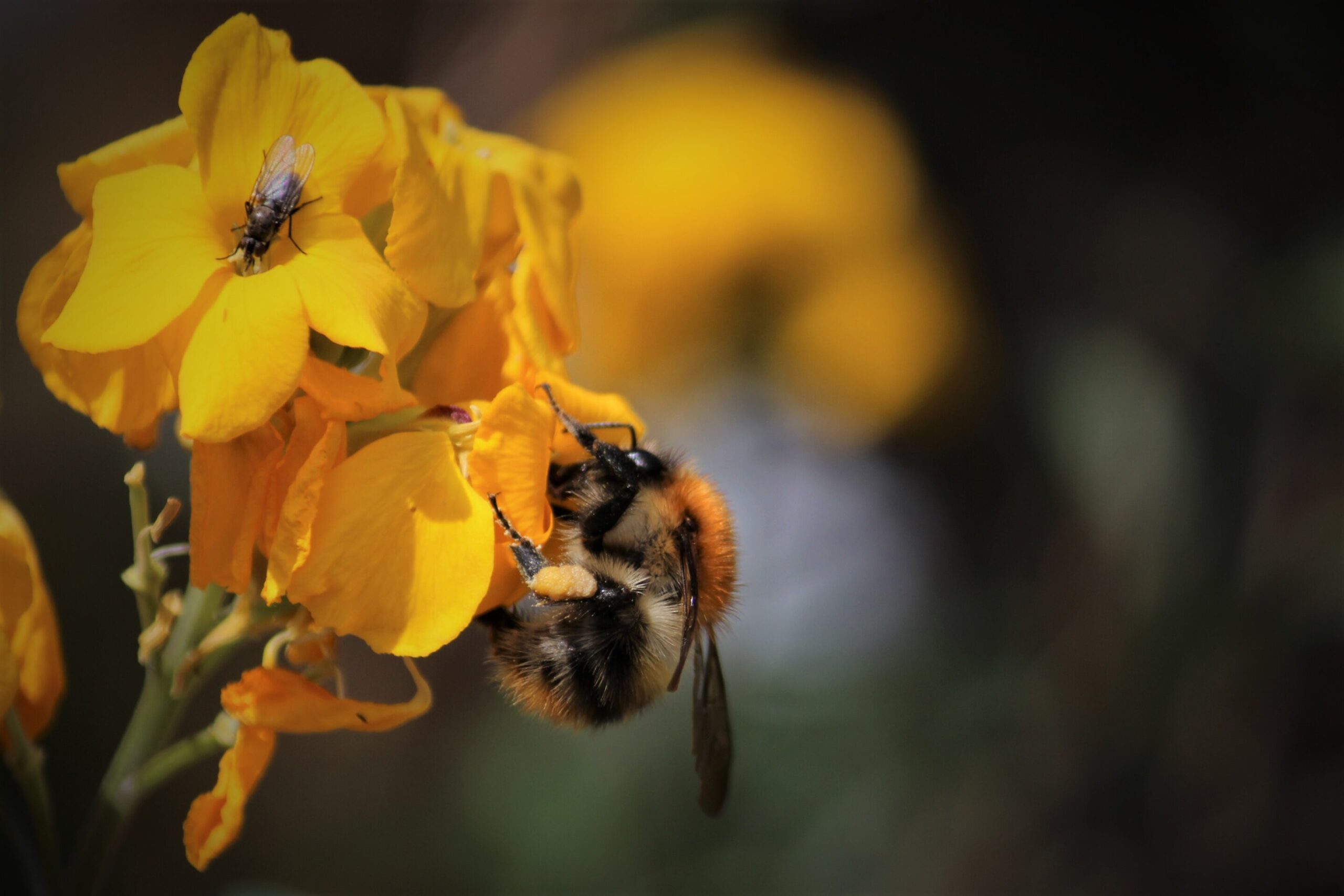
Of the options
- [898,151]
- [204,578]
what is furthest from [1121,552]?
[204,578]

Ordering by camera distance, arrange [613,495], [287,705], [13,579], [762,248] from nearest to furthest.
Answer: [287,705] → [13,579] → [613,495] → [762,248]

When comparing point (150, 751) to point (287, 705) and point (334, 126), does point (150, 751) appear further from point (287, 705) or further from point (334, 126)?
point (334, 126)

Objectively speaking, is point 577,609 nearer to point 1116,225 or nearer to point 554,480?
point 554,480

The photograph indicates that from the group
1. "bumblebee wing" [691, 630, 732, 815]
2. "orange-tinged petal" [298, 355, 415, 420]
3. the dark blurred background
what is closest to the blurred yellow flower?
the dark blurred background

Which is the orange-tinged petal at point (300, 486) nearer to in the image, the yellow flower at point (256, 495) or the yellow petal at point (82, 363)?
the yellow flower at point (256, 495)

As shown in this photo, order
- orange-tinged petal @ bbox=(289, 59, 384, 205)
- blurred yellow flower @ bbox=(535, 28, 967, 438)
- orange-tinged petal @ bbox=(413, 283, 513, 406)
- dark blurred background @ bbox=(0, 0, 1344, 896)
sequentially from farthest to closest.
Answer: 1. blurred yellow flower @ bbox=(535, 28, 967, 438)
2. dark blurred background @ bbox=(0, 0, 1344, 896)
3. orange-tinged petal @ bbox=(413, 283, 513, 406)
4. orange-tinged petal @ bbox=(289, 59, 384, 205)

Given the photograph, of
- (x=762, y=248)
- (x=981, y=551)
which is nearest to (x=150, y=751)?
(x=762, y=248)

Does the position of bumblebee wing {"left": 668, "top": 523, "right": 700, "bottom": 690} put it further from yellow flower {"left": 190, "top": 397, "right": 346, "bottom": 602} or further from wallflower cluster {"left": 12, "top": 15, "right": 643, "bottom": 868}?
yellow flower {"left": 190, "top": 397, "right": 346, "bottom": 602}
